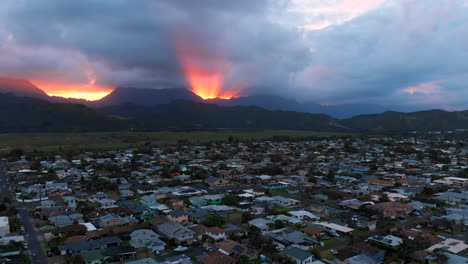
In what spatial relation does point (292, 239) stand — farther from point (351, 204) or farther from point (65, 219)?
point (65, 219)

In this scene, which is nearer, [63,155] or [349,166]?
[349,166]

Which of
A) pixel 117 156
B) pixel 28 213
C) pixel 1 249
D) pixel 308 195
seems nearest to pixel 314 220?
pixel 308 195

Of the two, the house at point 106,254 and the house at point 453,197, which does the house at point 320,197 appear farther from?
the house at point 106,254

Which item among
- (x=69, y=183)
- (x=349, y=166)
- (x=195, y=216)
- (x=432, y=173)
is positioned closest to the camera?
(x=195, y=216)

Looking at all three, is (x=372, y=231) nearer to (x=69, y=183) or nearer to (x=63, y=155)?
(x=69, y=183)

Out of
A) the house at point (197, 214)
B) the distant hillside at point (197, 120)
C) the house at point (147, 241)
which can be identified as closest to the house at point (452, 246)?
the house at point (197, 214)

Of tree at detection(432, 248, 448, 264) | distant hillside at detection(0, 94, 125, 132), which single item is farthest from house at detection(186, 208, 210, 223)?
distant hillside at detection(0, 94, 125, 132)
